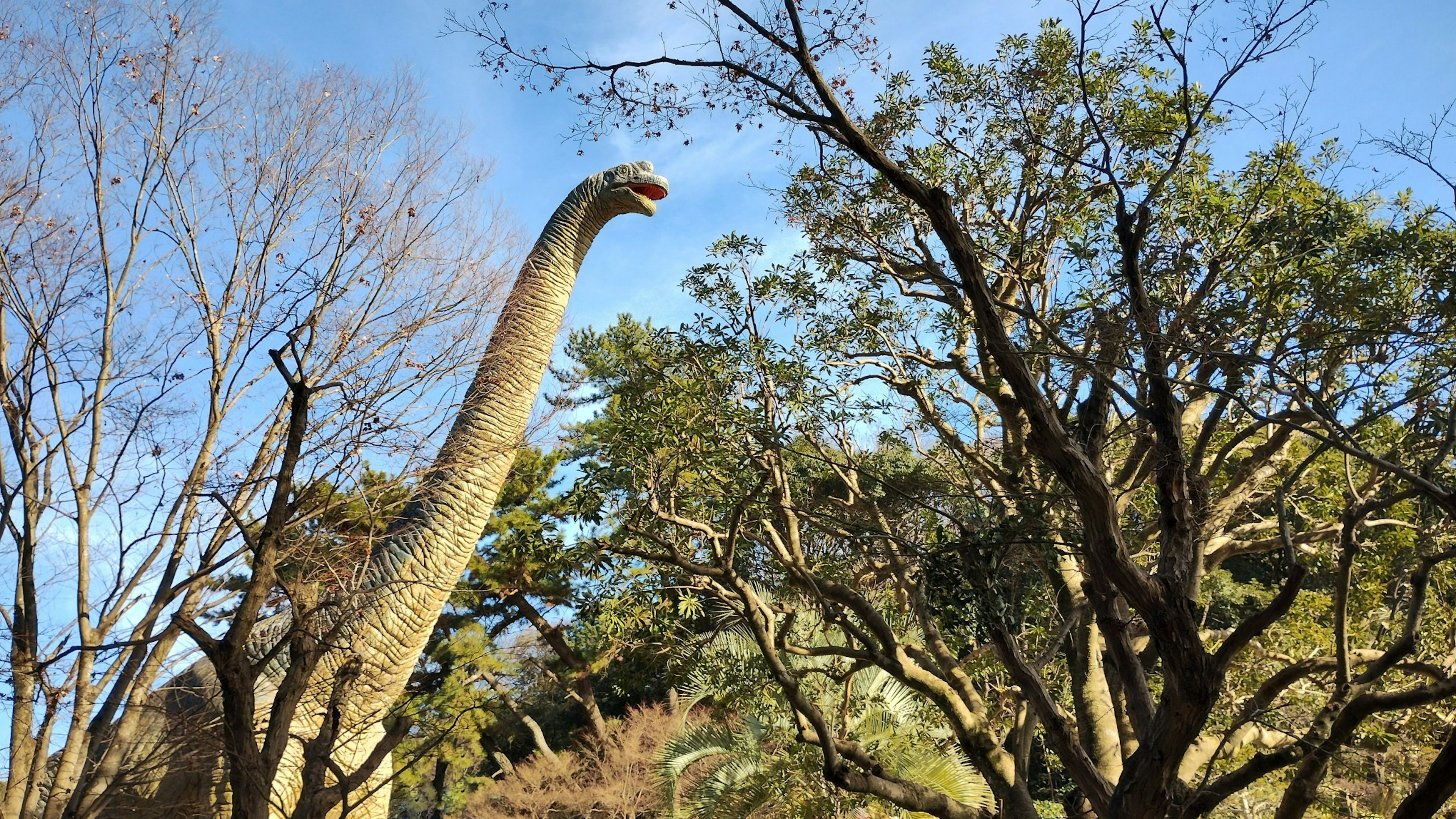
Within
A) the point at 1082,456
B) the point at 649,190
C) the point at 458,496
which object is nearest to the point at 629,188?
the point at 649,190

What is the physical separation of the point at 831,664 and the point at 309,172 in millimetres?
5278

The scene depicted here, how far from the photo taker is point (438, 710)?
15.1m

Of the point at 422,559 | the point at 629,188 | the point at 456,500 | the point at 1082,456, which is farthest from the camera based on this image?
the point at 629,188

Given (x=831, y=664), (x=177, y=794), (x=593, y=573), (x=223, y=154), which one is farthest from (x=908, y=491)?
(x=177, y=794)

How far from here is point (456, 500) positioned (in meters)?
8.41

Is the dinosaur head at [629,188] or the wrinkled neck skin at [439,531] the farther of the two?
the dinosaur head at [629,188]

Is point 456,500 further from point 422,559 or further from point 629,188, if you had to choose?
point 629,188

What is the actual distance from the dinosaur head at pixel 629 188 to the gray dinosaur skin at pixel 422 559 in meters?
0.98

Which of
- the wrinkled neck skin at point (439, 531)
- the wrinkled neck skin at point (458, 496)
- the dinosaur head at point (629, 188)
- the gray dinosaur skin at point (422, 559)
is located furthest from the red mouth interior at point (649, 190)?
the wrinkled neck skin at point (458, 496)

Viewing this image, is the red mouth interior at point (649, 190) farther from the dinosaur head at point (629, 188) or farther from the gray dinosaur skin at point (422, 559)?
the gray dinosaur skin at point (422, 559)

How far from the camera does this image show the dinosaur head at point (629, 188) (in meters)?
9.64

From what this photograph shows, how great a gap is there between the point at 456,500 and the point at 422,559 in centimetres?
55

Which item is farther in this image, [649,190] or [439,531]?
[649,190]

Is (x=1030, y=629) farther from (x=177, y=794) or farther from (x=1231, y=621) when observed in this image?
(x=1231, y=621)
